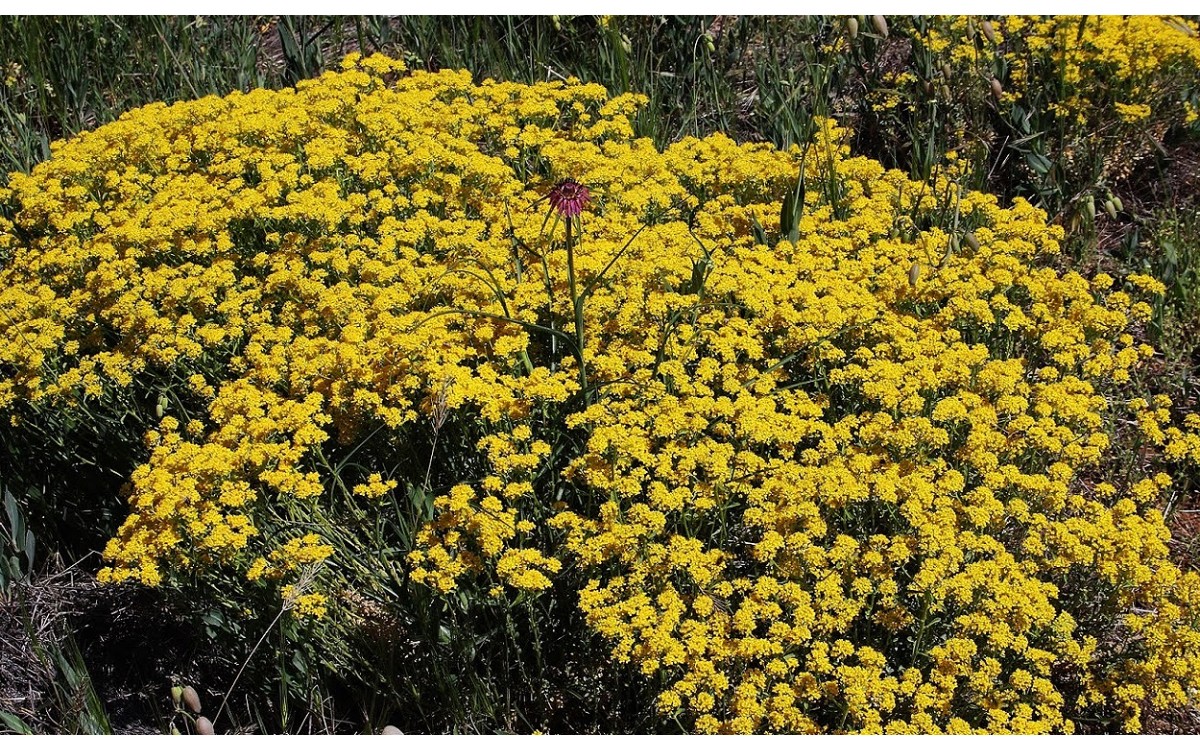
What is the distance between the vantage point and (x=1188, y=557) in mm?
3467

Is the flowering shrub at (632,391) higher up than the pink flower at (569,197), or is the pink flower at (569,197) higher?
A: the pink flower at (569,197)

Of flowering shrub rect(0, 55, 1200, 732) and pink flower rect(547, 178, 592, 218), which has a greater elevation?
pink flower rect(547, 178, 592, 218)

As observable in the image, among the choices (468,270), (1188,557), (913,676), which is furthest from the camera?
(468,270)

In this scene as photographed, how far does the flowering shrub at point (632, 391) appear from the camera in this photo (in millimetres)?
2766

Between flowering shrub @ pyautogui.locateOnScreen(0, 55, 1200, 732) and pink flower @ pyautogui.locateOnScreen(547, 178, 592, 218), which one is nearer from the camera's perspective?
flowering shrub @ pyautogui.locateOnScreen(0, 55, 1200, 732)

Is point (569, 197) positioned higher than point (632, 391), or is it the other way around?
point (569, 197)

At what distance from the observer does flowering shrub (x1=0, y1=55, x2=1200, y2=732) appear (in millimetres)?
2766

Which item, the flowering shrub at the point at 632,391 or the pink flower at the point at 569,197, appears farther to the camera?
the pink flower at the point at 569,197

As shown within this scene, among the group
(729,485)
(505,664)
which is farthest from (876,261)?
(505,664)

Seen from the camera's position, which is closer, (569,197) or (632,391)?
(569,197)

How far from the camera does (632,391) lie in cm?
328

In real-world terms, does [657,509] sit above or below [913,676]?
above

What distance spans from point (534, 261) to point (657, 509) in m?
1.27

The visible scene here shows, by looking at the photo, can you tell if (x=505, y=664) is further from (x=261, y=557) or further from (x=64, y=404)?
(x=64, y=404)
